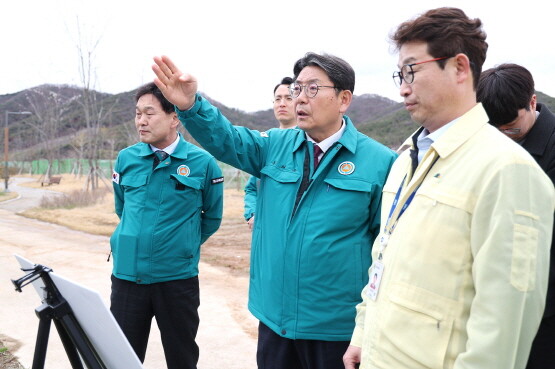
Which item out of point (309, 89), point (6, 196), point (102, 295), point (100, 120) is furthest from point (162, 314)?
point (6, 196)

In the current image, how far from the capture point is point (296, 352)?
244 cm

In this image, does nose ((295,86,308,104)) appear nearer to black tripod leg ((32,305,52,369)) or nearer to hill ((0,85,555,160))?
black tripod leg ((32,305,52,369))

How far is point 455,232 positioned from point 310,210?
947 millimetres

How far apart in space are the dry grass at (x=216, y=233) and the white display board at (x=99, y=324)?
6087mm

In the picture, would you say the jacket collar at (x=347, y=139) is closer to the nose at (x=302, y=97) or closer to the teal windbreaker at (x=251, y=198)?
the nose at (x=302, y=97)

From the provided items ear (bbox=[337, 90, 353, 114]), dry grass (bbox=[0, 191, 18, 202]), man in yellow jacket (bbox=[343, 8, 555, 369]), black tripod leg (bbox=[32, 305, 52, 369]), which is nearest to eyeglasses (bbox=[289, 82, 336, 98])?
ear (bbox=[337, 90, 353, 114])

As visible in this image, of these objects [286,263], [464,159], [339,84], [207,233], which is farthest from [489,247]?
[207,233]

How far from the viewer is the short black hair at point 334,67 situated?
8.33ft

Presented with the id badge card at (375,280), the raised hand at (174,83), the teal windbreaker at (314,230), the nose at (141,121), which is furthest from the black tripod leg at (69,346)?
the nose at (141,121)

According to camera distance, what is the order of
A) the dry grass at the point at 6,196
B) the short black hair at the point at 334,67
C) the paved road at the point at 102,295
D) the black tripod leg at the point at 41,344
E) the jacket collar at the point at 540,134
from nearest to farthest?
the black tripod leg at the point at 41,344 → the jacket collar at the point at 540,134 → the short black hair at the point at 334,67 → the paved road at the point at 102,295 → the dry grass at the point at 6,196

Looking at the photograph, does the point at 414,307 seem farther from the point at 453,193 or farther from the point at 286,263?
the point at 286,263

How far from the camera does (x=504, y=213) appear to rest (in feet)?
4.51

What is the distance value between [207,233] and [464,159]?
8.82 feet

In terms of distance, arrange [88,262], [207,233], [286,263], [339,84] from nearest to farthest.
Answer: [286,263], [339,84], [207,233], [88,262]
